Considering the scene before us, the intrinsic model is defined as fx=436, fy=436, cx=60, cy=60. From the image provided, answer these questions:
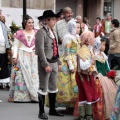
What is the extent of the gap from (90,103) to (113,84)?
2.04ft

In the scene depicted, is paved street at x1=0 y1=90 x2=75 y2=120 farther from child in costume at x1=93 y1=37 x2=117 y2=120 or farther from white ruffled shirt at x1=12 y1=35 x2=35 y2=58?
white ruffled shirt at x1=12 y1=35 x2=35 y2=58

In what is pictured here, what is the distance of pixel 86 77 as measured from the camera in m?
6.51

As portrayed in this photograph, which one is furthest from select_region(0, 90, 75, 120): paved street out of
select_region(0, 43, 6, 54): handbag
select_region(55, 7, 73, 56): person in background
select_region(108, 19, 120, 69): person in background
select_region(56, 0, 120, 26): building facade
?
select_region(56, 0, 120, 26): building facade

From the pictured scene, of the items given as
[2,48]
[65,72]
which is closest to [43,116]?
[65,72]

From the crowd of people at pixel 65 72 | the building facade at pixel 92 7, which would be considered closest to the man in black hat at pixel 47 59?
the crowd of people at pixel 65 72

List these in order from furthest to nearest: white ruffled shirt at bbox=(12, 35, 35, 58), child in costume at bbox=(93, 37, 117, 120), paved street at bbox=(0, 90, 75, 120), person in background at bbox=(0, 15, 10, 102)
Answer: person in background at bbox=(0, 15, 10, 102) < white ruffled shirt at bbox=(12, 35, 35, 58) < paved street at bbox=(0, 90, 75, 120) < child in costume at bbox=(93, 37, 117, 120)

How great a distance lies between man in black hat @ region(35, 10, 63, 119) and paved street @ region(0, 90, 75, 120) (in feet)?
1.07

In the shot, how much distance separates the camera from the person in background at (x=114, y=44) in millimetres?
11613

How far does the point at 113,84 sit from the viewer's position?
6.87m

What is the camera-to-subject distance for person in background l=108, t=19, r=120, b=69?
11613 millimetres

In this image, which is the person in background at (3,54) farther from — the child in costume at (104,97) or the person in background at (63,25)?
the child in costume at (104,97)

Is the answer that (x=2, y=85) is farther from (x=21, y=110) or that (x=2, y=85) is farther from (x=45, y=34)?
(x=45, y=34)

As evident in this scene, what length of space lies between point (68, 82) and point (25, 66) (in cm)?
168

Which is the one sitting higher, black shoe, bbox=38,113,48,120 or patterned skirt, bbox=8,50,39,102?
patterned skirt, bbox=8,50,39,102
